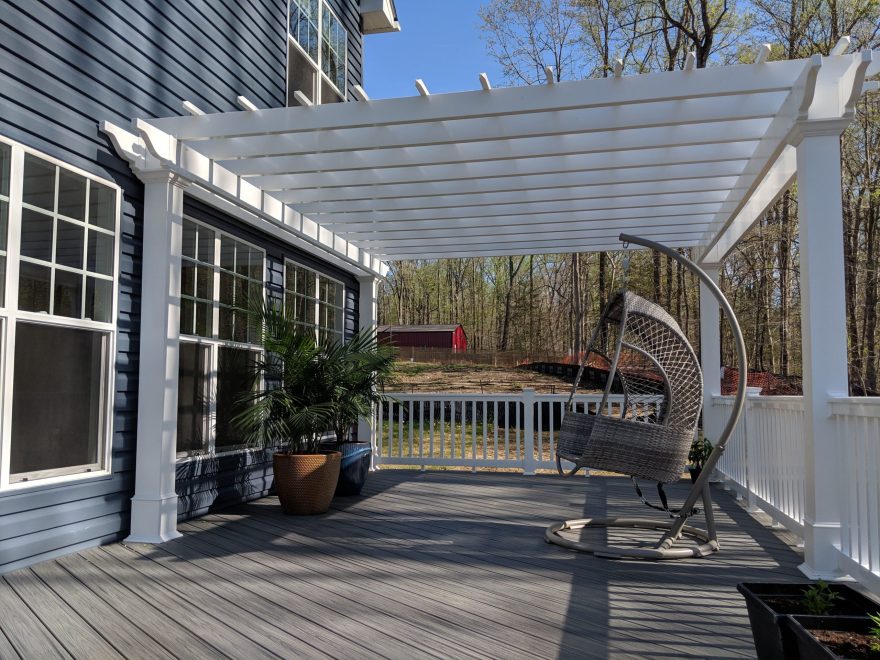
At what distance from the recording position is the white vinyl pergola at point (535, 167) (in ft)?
12.0

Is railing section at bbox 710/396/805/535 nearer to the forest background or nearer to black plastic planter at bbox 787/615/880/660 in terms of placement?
black plastic planter at bbox 787/615/880/660

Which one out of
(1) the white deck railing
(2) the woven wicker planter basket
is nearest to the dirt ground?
(1) the white deck railing

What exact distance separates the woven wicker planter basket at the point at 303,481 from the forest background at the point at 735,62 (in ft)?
14.9

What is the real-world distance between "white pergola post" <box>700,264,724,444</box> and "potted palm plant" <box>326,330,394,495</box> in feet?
11.5

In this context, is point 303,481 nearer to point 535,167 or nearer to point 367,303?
point 535,167

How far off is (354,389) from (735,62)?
1335cm

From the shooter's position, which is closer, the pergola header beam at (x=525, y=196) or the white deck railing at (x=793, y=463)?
the white deck railing at (x=793, y=463)

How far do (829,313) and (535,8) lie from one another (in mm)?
16109

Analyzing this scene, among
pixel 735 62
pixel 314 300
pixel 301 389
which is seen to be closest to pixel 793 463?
pixel 301 389

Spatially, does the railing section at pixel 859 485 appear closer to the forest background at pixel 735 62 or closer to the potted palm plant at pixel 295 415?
the potted palm plant at pixel 295 415

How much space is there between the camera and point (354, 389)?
562 centimetres

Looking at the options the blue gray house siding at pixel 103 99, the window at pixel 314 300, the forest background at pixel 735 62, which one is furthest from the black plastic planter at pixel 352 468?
the forest background at pixel 735 62

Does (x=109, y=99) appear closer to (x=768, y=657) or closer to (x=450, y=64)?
(x=768, y=657)

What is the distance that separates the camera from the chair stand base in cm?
395
